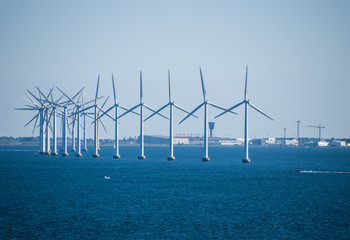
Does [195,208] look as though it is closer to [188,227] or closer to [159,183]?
[188,227]

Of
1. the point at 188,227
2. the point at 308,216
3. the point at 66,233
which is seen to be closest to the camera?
the point at 66,233

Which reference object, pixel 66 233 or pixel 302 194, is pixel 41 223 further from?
pixel 302 194

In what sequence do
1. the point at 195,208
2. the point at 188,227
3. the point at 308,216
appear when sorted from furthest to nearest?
the point at 195,208 < the point at 308,216 < the point at 188,227

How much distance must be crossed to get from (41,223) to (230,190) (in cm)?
3748

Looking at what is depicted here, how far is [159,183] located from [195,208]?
30564 mm

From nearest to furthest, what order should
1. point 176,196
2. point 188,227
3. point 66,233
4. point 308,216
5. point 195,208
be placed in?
point 66,233, point 188,227, point 308,216, point 195,208, point 176,196

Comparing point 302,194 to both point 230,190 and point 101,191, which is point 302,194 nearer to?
point 230,190

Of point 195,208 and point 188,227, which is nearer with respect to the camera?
point 188,227

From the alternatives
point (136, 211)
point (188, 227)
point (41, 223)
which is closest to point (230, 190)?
point (136, 211)

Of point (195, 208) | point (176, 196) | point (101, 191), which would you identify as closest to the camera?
point (195, 208)

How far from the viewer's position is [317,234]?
44.3 metres

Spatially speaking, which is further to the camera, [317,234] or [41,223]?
[41,223]

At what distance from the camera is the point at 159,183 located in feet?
290

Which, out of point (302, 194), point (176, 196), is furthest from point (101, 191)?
point (302, 194)
